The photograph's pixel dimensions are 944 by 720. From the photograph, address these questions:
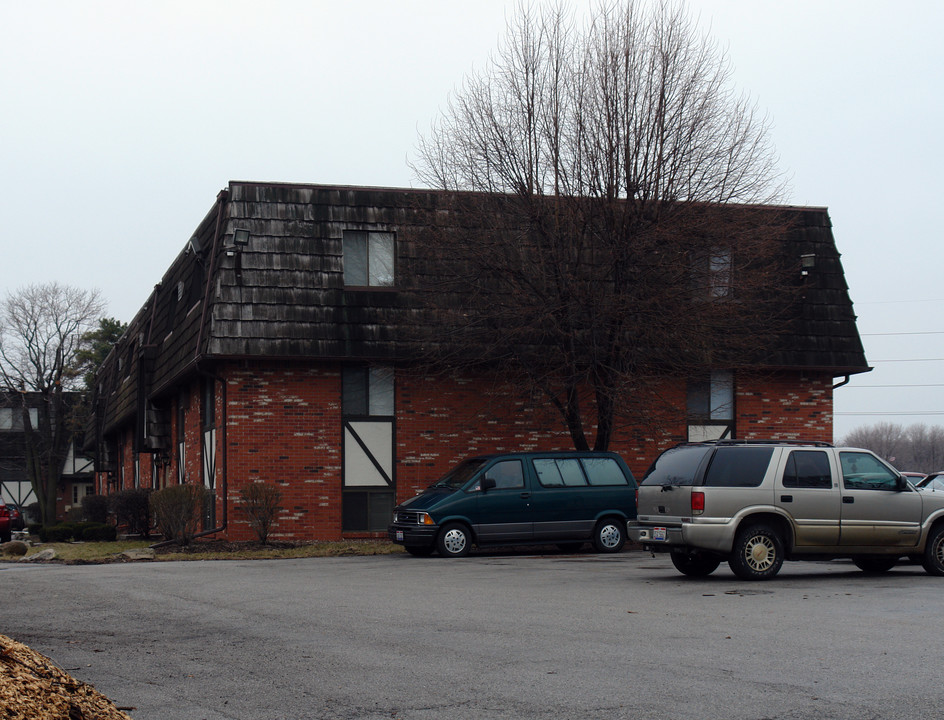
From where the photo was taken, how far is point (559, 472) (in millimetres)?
20453

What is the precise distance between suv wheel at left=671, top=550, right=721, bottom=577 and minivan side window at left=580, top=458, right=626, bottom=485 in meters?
5.14

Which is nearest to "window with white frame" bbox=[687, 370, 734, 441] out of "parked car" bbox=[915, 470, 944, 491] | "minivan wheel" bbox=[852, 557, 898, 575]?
"parked car" bbox=[915, 470, 944, 491]

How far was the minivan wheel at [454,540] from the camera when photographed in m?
19.5

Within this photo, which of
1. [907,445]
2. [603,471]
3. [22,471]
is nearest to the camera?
[603,471]

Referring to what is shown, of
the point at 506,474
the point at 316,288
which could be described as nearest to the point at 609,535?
the point at 506,474

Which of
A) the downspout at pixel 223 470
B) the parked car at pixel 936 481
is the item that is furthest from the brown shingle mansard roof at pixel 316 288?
the parked car at pixel 936 481

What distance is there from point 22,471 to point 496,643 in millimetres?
72391

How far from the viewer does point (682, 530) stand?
14.5 meters

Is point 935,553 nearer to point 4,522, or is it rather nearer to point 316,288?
point 316,288

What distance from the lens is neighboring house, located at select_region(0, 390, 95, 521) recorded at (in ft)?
240

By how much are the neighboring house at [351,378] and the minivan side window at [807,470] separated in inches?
317

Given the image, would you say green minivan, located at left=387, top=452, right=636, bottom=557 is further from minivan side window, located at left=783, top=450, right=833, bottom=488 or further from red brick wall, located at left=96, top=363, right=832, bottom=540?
minivan side window, located at left=783, top=450, right=833, bottom=488

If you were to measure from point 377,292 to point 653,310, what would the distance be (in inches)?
250

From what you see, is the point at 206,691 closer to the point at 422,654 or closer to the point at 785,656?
the point at 422,654
